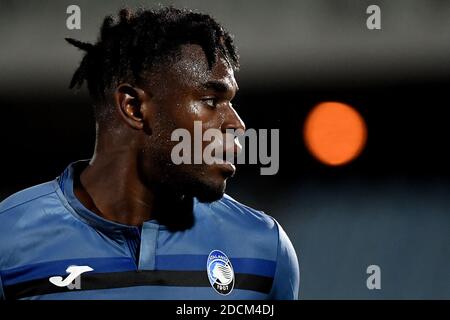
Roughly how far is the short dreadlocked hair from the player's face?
44 mm

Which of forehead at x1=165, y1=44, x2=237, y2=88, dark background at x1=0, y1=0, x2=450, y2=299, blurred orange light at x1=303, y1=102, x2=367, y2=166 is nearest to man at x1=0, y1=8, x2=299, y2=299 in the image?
forehead at x1=165, y1=44, x2=237, y2=88

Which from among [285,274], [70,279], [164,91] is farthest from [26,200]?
[285,274]

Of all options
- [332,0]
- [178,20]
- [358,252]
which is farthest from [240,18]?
[178,20]

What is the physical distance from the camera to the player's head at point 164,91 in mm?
2639

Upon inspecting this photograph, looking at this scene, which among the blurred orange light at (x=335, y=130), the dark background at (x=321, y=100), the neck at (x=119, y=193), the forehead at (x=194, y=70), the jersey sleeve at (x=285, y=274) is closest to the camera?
the forehead at (x=194, y=70)

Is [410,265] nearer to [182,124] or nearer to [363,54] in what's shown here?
[363,54]

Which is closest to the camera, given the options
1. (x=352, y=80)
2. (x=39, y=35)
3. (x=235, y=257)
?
(x=235, y=257)

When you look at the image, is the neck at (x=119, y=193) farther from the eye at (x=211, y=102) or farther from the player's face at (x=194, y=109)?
the eye at (x=211, y=102)

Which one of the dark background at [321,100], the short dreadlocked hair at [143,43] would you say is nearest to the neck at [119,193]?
the short dreadlocked hair at [143,43]

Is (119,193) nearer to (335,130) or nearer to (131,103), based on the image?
(131,103)

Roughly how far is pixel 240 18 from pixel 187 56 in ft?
8.24

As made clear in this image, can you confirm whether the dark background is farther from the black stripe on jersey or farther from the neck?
the black stripe on jersey

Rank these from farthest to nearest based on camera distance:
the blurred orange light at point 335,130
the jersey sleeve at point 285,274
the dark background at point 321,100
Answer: the blurred orange light at point 335,130, the dark background at point 321,100, the jersey sleeve at point 285,274

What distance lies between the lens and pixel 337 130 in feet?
17.9
